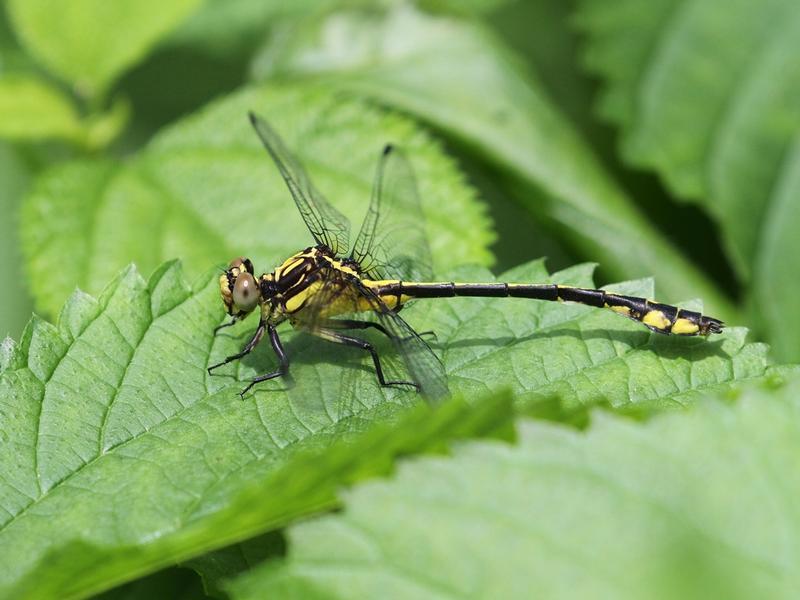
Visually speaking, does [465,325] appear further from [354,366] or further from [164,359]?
[164,359]

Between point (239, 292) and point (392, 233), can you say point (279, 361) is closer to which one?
point (239, 292)

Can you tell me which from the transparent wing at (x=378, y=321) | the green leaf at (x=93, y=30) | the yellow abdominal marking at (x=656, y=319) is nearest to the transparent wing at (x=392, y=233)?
the transparent wing at (x=378, y=321)

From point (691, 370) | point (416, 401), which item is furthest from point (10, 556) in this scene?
point (691, 370)

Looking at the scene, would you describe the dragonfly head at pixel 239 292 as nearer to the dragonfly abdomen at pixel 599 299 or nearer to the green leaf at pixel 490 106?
the dragonfly abdomen at pixel 599 299

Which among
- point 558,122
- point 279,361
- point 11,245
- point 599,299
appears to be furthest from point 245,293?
point 11,245

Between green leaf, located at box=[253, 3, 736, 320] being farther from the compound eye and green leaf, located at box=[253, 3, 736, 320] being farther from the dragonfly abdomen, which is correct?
the compound eye

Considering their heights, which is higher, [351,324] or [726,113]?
[726,113]

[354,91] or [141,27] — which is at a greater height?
[141,27]
